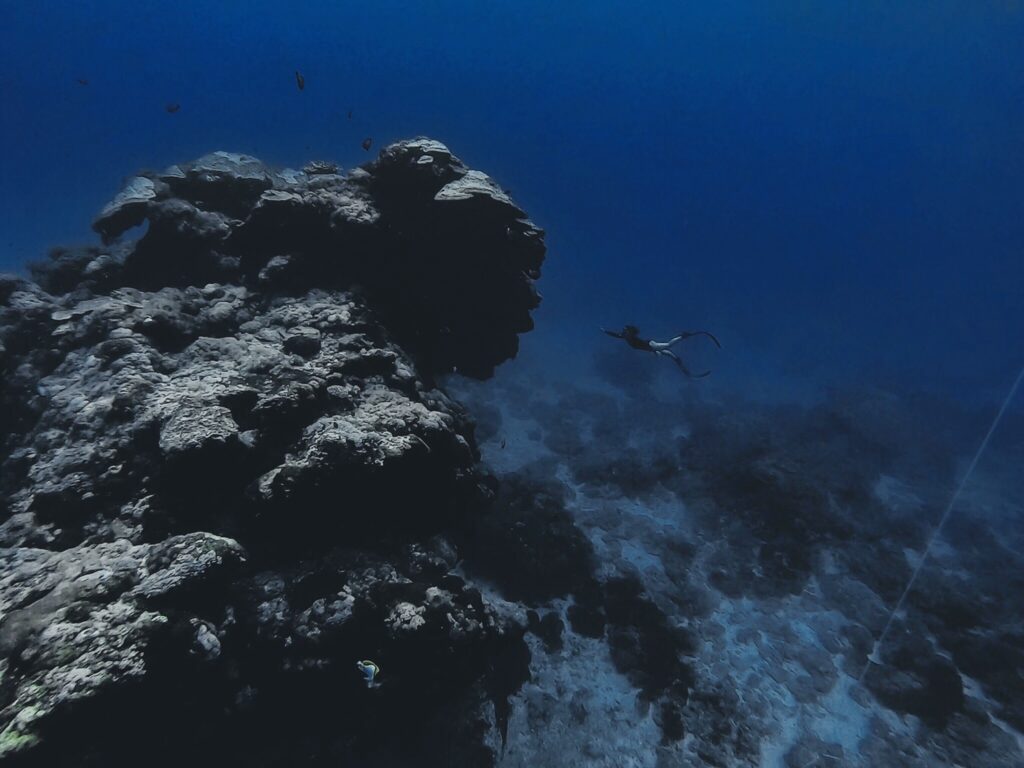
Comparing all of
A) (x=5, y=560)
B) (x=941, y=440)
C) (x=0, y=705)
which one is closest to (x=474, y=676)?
(x=0, y=705)

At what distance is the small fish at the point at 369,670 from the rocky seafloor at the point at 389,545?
0.16m

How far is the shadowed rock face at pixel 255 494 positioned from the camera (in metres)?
4.79

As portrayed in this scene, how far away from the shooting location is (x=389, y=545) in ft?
24.5

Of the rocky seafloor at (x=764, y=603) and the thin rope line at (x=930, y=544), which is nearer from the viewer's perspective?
the rocky seafloor at (x=764, y=603)

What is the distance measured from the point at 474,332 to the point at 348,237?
12.4ft

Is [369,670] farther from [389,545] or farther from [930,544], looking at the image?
[930,544]

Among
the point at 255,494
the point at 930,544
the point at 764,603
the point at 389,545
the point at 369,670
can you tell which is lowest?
the point at 930,544

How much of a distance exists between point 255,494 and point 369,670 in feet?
8.94

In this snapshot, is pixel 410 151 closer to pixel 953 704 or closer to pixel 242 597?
pixel 242 597

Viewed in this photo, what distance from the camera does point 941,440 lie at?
1087 inches

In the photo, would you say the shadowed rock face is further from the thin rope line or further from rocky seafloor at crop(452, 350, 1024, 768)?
the thin rope line

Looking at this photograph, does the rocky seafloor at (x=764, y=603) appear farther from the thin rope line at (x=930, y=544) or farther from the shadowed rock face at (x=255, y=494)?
the shadowed rock face at (x=255, y=494)

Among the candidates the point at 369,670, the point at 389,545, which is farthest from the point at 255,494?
the point at 369,670

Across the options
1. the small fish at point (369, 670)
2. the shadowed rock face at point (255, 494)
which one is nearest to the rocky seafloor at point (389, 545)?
the shadowed rock face at point (255, 494)
